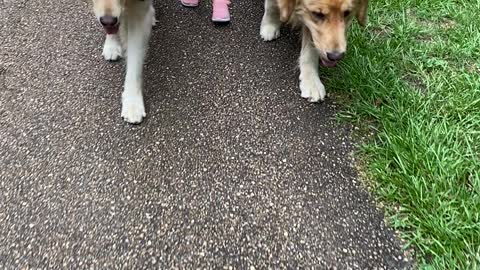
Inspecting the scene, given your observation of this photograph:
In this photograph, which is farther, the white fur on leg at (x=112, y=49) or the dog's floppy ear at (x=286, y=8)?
the white fur on leg at (x=112, y=49)

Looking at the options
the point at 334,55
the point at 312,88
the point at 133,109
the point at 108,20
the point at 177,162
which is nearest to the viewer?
the point at 108,20

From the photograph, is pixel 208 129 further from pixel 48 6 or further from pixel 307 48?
pixel 48 6

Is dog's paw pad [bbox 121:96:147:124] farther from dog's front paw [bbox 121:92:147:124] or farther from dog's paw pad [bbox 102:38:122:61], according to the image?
dog's paw pad [bbox 102:38:122:61]

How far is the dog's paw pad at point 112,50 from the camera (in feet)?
11.3

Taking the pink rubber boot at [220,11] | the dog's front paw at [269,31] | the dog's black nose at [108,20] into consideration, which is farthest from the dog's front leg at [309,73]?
the dog's black nose at [108,20]

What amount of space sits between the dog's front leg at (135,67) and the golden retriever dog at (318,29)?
0.89 m

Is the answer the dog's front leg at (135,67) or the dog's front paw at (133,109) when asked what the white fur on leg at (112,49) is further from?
the dog's front paw at (133,109)

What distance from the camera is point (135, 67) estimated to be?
3.07 m

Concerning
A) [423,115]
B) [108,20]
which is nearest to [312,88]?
[423,115]

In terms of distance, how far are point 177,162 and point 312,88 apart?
3.58ft

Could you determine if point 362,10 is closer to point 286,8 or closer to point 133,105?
point 286,8

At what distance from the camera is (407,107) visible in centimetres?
310

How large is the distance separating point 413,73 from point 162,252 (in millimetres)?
2240

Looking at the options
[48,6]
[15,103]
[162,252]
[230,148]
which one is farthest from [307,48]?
[48,6]
